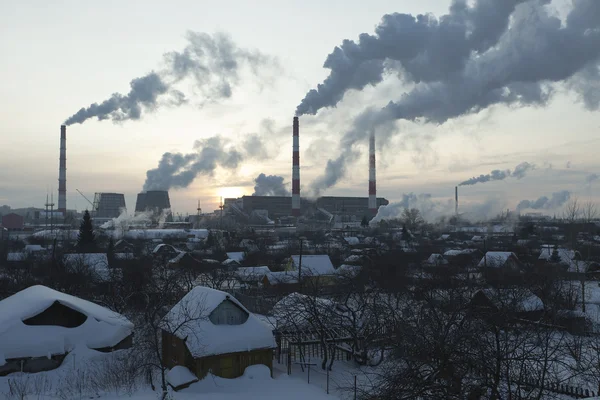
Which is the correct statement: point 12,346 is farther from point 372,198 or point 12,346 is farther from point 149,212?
point 149,212

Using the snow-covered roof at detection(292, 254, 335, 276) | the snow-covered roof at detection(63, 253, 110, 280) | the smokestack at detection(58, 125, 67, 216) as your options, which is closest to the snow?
the snow-covered roof at detection(63, 253, 110, 280)

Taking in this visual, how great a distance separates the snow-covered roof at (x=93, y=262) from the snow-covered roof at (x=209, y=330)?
641 inches

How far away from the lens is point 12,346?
14.5 metres

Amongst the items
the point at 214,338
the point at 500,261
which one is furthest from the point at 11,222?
the point at 214,338

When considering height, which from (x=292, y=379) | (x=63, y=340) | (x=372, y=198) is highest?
(x=372, y=198)

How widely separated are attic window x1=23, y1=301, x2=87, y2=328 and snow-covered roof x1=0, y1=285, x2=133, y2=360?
0.47 feet

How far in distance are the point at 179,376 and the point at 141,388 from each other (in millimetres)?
1099

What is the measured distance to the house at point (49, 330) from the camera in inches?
576

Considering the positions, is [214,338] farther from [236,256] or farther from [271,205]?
[271,205]

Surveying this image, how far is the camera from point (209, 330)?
46.5 feet

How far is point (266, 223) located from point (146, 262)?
63.5m

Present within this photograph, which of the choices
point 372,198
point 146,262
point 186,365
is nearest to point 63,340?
point 186,365

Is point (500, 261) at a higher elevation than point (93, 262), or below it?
below

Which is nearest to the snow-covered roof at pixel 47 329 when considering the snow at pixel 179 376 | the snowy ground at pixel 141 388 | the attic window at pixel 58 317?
the attic window at pixel 58 317
